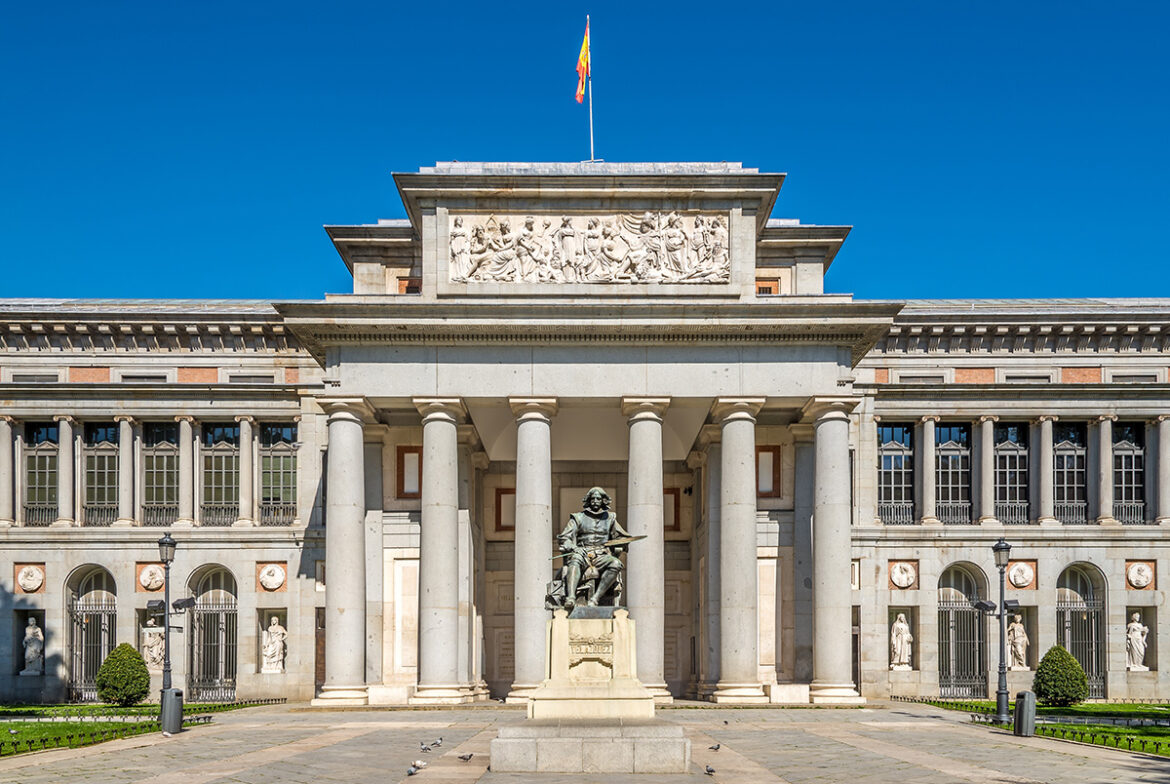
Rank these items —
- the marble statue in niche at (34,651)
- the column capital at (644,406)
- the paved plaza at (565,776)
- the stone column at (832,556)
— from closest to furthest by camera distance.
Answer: the paved plaza at (565,776) → the stone column at (832,556) → the column capital at (644,406) → the marble statue in niche at (34,651)

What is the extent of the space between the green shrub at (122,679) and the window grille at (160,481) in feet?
29.6

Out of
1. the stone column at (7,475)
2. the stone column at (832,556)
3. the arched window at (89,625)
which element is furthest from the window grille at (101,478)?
the stone column at (832,556)

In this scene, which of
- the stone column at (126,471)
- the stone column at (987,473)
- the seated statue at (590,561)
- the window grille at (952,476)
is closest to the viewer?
the seated statue at (590,561)

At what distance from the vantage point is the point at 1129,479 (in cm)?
5888

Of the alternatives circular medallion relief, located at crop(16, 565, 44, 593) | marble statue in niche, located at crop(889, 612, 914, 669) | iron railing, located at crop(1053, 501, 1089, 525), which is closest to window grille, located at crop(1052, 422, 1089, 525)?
iron railing, located at crop(1053, 501, 1089, 525)

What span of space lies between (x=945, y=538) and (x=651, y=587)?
19689mm

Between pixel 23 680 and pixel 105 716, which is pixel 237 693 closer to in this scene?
pixel 23 680

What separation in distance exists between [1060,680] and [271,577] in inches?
1293

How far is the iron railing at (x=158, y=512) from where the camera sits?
2277 inches

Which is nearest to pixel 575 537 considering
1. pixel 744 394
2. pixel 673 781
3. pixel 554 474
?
pixel 673 781

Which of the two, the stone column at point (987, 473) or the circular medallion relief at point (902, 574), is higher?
the stone column at point (987, 473)

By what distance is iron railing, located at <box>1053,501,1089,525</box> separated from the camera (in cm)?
5878

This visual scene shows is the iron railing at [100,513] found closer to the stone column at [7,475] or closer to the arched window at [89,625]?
the arched window at [89,625]

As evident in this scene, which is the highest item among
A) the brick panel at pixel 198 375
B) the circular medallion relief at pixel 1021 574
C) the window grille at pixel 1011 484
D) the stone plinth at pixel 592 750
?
the brick panel at pixel 198 375
